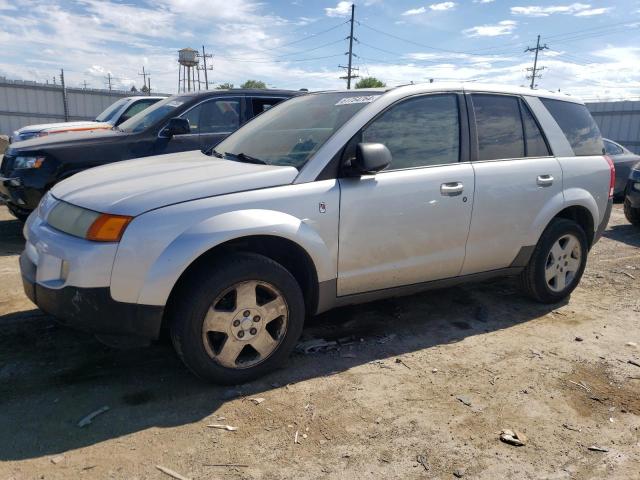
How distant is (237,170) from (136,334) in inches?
44.7

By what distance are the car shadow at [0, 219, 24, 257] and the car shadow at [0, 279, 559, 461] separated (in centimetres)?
233

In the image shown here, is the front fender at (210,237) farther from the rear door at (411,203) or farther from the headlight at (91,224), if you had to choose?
the rear door at (411,203)

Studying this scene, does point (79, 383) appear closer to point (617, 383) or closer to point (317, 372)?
point (317, 372)

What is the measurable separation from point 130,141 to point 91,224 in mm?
3864

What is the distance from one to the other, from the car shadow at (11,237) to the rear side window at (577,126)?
18.8 ft

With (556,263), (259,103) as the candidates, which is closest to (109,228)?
(556,263)

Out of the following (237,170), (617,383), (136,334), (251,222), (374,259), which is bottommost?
(617,383)

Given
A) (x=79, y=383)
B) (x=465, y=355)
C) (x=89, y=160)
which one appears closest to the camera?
(x=79, y=383)

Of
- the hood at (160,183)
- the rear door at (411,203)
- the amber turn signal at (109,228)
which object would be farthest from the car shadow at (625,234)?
the amber turn signal at (109,228)

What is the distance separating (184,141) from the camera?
6598 millimetres

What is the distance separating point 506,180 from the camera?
13.2ft

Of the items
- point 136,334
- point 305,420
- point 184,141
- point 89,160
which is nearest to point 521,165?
point 305,420

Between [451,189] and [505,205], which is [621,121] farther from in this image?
[451,189]

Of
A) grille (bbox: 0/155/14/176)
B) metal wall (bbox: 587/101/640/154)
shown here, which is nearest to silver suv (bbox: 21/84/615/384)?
grille (bbox: 0/155/14/176)
